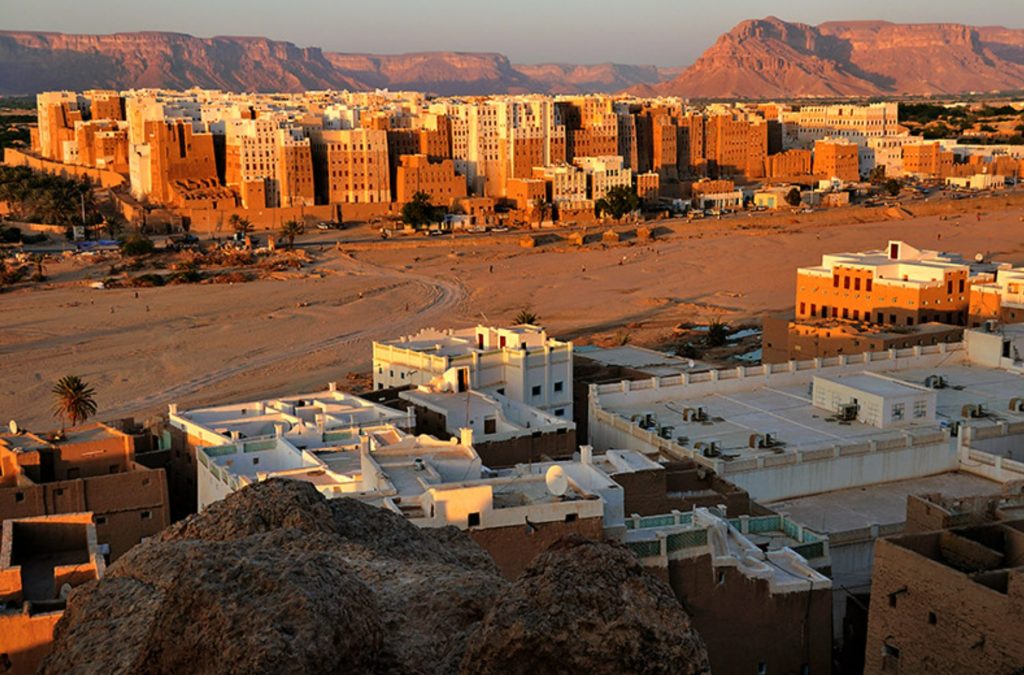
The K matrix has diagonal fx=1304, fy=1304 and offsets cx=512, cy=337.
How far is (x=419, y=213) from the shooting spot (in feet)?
254

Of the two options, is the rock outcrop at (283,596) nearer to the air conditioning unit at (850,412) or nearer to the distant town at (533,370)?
the distant town at (533,370)

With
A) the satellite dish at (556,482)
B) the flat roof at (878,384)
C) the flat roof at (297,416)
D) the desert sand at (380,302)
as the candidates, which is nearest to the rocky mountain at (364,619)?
the satellite dish at (556,482)

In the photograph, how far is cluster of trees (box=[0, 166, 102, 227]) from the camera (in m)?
77.4

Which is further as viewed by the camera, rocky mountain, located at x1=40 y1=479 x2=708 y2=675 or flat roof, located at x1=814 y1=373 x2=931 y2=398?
flat roof, located at x1=814 y1=373 x2=931 y2=398

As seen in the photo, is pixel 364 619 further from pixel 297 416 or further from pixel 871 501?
pixel 297 416

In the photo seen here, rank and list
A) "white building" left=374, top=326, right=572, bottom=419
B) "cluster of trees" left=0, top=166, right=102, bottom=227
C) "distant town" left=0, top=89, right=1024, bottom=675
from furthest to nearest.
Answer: "cluster of trees" left=0, top=166, right=102, bottom=227 < "white building" left=374, top=326, right=572, bottom=419 < "distant town" left=0, top=89, right=1024, bottom=675

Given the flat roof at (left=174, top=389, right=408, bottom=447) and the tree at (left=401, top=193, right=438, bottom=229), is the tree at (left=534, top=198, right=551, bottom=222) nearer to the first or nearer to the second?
the tree at (left=401, top=193, right=438, bottom=229)

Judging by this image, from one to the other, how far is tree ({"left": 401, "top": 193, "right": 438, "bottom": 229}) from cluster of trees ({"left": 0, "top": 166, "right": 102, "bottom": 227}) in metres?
19.2

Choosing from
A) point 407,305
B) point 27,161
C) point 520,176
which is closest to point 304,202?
point 520,176

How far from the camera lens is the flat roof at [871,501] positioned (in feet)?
64.8

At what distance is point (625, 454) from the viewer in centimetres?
1936

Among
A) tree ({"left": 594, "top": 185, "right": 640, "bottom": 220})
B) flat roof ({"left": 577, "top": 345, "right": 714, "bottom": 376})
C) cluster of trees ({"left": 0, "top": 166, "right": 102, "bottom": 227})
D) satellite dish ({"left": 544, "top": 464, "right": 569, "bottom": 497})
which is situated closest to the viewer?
satellite dish ({"left": 544, "top": 464, "right": 569, "bottom": 497})

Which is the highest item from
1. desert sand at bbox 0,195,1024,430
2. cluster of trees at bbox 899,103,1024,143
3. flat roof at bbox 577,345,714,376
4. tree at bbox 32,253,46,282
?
cluster of trees at bbox 899,103,1024,143

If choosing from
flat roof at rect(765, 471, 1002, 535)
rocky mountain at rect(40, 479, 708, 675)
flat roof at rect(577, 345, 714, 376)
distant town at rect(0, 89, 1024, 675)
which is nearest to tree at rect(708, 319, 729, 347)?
distant town at rect(0, 89, 1024, 675)
